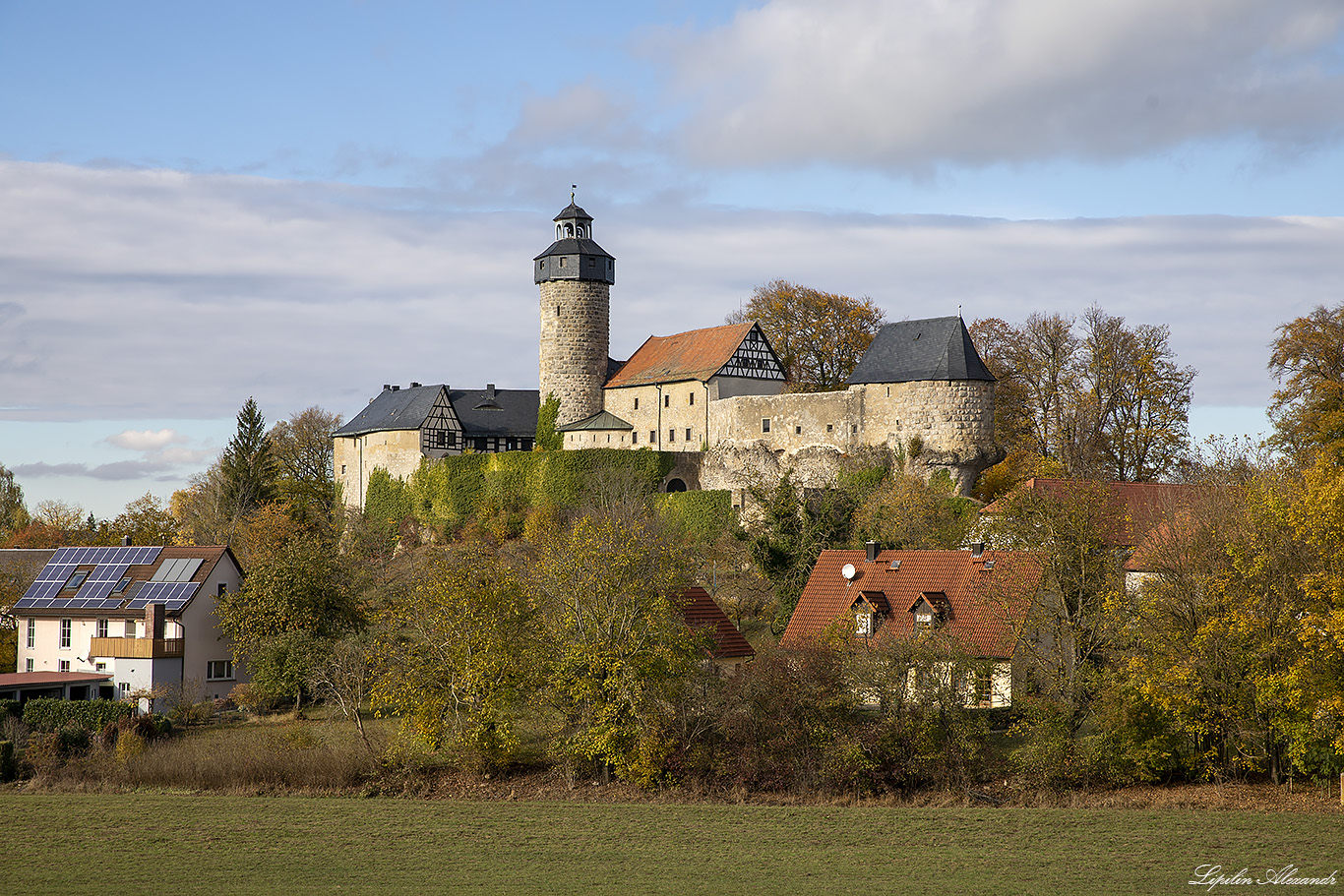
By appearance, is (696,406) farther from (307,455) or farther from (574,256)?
(307,455)

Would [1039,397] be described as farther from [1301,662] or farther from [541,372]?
[1301,662]

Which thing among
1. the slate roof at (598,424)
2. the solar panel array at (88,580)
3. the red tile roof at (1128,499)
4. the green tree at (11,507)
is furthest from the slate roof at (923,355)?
the green tree at (11,507)

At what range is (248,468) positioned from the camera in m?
56.6

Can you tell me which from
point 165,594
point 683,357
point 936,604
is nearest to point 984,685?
point 936,604

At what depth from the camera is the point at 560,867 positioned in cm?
Result: 1862

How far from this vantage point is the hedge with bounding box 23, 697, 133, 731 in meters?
29.1

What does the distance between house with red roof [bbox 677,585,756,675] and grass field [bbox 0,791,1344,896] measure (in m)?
6.38

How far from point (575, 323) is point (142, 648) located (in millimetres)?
26261

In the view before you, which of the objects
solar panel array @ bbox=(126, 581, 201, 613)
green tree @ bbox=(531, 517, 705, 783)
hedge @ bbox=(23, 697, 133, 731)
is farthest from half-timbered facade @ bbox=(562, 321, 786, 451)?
hedge @ bbox=(23, 697, 133, 731)

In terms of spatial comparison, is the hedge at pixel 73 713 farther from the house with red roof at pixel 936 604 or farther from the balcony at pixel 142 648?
the house with red roof at pixel 936 604

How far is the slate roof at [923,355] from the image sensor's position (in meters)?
45.0

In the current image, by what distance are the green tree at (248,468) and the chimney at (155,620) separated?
68.7 feet

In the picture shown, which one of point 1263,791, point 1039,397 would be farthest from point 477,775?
point 1039,397

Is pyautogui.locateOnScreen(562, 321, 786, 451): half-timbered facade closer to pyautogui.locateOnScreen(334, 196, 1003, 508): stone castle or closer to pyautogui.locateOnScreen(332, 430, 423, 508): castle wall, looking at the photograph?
pyautogui.locateOnScreen(334, 196, 1003, 508): stone castle
